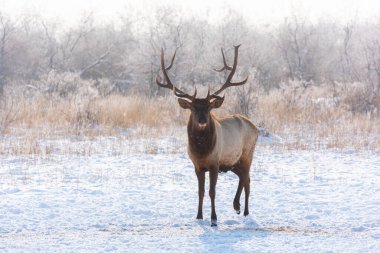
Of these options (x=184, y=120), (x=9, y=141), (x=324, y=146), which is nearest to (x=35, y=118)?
(x=9, y=141)

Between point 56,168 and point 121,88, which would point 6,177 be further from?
point 121,88

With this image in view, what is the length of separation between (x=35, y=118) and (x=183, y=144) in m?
5.29

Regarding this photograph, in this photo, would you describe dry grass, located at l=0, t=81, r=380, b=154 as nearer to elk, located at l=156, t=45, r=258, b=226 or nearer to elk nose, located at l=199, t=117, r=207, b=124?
elk, located at l=156, t=45, r=258, b=226

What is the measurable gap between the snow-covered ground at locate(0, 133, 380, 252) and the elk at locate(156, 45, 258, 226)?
54cm

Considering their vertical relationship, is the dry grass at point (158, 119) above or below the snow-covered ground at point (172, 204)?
above

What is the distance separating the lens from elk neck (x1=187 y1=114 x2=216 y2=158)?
25.1 ft

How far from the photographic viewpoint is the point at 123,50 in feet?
138

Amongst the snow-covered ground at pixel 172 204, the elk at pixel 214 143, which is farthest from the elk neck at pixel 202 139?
the snow-covered ground at pixel 172 204

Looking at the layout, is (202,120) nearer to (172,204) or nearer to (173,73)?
(172,204)

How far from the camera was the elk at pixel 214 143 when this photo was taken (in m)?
7.60

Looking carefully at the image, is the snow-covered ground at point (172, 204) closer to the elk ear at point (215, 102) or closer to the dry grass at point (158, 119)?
the elk ear at point (215, 102)

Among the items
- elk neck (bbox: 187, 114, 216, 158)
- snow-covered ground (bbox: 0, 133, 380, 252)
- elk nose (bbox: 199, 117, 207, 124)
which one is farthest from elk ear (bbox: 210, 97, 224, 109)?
snow-covered ground (bbox: 0, 133, 380, 252)

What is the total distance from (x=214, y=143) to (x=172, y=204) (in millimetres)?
1476

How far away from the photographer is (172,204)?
872 cm
